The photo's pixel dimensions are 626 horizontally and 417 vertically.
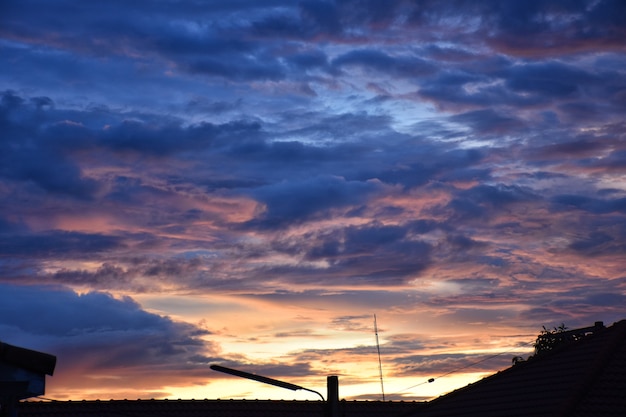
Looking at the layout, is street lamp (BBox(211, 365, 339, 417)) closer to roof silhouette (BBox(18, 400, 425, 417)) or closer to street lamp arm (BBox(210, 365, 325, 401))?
street lamp arm (BBox(210, 365, 325, 401))

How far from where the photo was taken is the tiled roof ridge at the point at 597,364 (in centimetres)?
2170

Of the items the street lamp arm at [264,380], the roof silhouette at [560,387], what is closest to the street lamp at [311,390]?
the street lamp arm at [264,380]

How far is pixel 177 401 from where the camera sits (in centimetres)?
3309

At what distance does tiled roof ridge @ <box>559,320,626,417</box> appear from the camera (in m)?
21.7

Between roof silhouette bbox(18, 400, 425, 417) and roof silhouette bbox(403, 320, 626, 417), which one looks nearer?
roof silhouette bbox(403, 320, 626, 417)

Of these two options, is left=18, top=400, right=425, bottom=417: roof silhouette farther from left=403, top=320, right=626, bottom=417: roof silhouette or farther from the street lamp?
the street lamp

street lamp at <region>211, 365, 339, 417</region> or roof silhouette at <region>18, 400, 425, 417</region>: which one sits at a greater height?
roof silhouette at <region>18, 400, 425, 417</region>

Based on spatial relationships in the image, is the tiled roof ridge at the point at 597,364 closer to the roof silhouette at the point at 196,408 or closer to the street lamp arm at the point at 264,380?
the street lamp arm at the point at 264,380

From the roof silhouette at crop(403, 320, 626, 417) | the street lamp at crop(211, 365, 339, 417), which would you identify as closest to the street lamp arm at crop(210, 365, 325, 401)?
the street lamp at crop(211, 365, 339, 417)

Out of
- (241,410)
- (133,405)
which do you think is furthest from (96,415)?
(241,410)

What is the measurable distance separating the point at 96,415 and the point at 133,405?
1.75m

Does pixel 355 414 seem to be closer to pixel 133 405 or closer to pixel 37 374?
pixel 133 405

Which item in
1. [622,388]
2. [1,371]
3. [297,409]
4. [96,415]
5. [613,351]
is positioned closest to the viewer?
[1,371]

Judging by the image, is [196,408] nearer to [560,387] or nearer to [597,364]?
[560,387]
